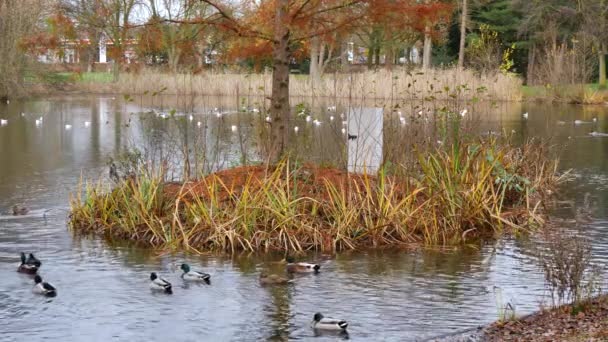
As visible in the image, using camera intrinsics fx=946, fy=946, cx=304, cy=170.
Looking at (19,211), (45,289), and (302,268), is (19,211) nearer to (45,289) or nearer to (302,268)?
(45,289)

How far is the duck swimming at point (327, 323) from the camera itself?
7.76 m

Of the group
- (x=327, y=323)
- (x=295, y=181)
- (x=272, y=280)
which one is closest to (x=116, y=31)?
(x=295, y=181)

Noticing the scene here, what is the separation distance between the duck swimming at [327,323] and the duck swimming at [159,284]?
6.18 feet

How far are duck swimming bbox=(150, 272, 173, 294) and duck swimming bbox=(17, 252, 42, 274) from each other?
144cm

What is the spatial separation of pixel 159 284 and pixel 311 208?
283cm

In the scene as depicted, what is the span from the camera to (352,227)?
1142cm

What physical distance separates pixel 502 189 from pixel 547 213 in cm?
108

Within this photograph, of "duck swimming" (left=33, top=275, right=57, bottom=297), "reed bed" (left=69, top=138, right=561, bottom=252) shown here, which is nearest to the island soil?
"reed bed" (left=69, top=138, right=561, bottom=252)

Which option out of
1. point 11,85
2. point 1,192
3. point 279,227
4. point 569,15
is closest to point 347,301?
point 279,227

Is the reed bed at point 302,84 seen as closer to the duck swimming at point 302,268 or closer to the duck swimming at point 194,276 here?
the duck swimming at point 302,268

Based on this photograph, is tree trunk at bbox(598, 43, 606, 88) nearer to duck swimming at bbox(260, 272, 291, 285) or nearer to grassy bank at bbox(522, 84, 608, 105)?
grassy bank at bbox(522, 84, 608, 105)

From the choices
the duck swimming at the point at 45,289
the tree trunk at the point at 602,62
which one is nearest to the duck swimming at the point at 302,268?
the duck swimming at the point at 45,289

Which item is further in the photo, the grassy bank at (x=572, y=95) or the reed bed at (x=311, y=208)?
the grassy bank at (x=572, y=95)

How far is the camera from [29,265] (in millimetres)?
10000
